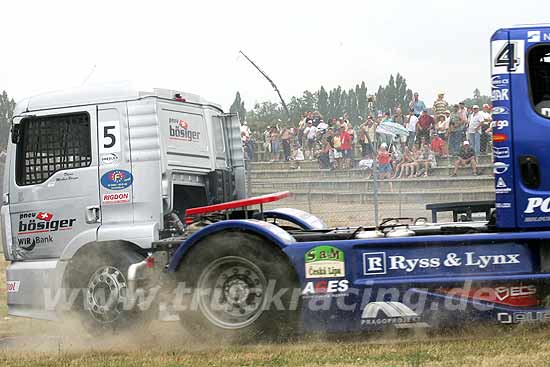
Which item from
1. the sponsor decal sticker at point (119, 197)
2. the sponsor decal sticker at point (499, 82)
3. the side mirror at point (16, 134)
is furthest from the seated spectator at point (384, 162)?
the sponsor decal sticker at point (499, 82)

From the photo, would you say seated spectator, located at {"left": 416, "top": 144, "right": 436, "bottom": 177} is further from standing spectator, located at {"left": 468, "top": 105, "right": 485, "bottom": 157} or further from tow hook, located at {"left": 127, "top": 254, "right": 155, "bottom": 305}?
tow hook, located at {"left": 127, "top": 254, "right": 155, "bottom": 305}

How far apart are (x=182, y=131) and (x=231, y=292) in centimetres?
224

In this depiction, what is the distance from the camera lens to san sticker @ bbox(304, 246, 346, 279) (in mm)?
7992

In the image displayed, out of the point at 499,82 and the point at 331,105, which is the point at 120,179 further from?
the point at 331,105

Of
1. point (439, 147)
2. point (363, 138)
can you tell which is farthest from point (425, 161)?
point (363, 138)

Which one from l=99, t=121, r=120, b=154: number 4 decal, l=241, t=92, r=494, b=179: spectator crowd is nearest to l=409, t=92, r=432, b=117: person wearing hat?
l=241, t=92, r=494, b=179: spectator crowd

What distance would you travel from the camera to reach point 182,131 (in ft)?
32.5

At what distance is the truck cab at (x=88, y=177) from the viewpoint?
9352 millimetres

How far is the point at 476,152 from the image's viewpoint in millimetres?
15344

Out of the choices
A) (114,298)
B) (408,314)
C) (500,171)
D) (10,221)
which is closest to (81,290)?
(114,298)

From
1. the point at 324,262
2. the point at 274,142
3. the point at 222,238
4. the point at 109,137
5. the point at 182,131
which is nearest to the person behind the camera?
the point at 324,262

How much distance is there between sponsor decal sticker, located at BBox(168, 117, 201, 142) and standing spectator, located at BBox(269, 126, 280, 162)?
8.73 m

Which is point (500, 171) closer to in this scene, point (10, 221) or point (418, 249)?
point (418, 249)

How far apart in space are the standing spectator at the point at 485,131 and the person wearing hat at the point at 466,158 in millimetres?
199
